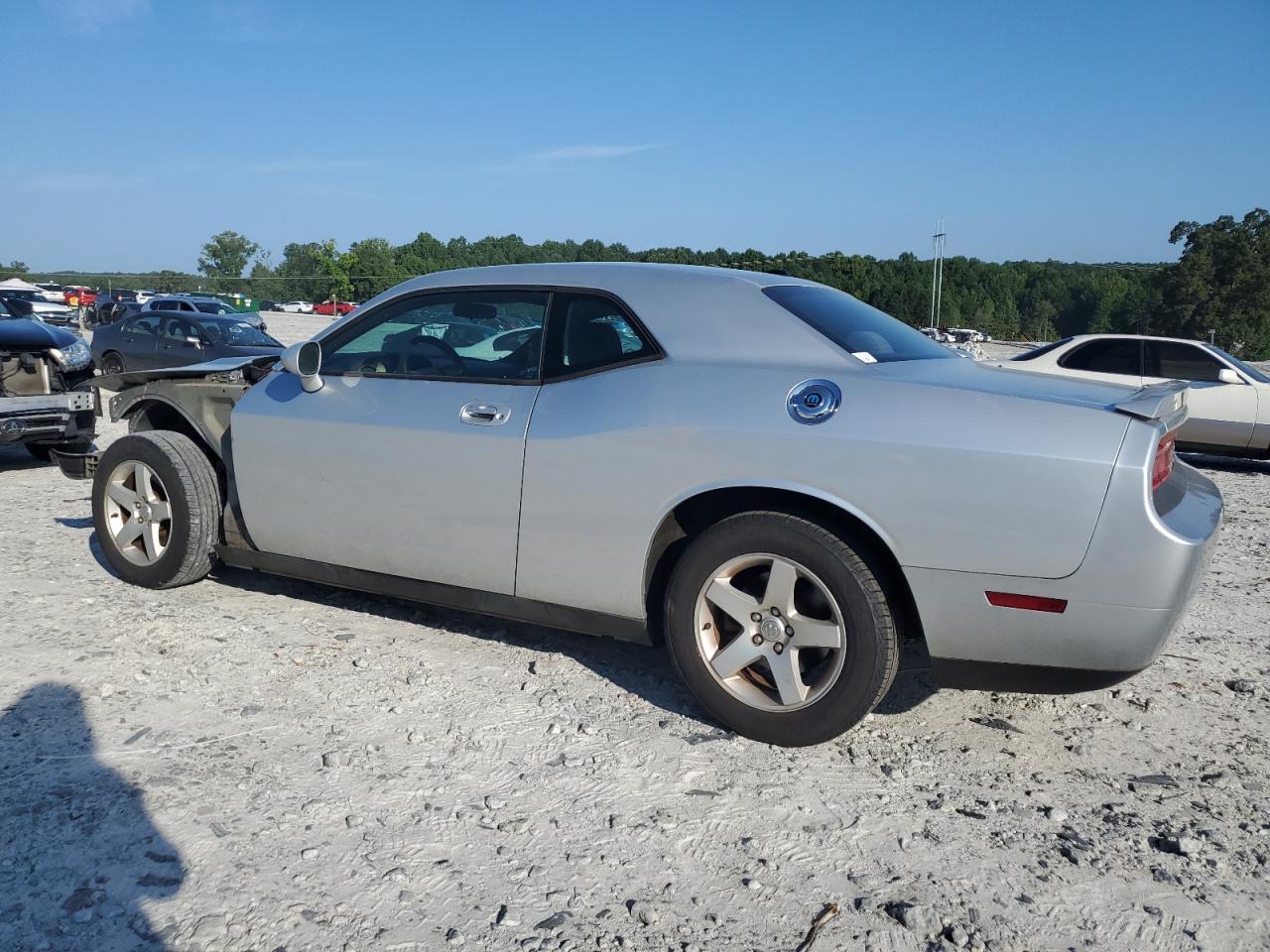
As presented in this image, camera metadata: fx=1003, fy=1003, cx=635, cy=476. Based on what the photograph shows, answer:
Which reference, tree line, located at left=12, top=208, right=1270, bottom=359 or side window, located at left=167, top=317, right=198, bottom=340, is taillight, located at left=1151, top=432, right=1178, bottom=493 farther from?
side window, located at left=167, top=317, right=198, bottom=340

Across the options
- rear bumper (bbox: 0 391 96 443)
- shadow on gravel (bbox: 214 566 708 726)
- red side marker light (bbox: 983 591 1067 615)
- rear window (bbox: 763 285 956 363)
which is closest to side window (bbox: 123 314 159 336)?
rear bumper (bbox: 0 391 96 443)

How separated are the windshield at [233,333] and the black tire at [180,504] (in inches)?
488

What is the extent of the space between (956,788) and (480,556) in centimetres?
186

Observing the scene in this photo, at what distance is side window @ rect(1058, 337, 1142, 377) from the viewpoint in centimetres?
1113

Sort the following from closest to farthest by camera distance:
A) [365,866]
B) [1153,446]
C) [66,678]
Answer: [365,866], [1153,446], [66,678]

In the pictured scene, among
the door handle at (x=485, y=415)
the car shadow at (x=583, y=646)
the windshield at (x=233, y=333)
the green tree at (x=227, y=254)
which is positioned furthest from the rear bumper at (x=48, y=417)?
the green tree at (x=227, y=254)

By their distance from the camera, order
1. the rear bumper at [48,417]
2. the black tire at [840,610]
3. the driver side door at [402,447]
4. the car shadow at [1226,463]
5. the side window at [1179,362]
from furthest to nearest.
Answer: the car shadow at [1226,463] < the side window at [1179,362] < the rear bumper at [48,417] < the driver side door at [402,447] < the black tire at [840,610]

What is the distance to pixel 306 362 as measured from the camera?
4.22 meters

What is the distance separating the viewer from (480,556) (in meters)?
3.83

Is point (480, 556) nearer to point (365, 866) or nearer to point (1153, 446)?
point (365, 866)

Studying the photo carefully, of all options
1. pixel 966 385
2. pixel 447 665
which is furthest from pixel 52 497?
pixel 966 385

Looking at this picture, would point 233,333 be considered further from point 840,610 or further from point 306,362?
point 840,610

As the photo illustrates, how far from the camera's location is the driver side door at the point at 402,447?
12.4 feet

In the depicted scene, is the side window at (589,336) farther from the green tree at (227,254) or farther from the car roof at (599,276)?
the green tree at (227,254)
